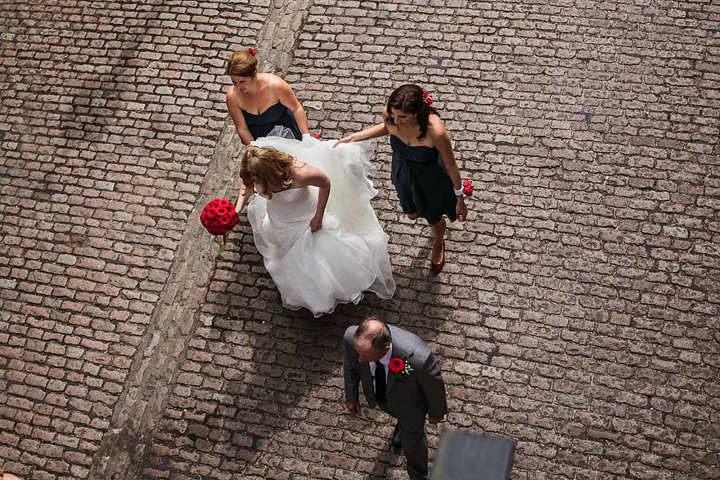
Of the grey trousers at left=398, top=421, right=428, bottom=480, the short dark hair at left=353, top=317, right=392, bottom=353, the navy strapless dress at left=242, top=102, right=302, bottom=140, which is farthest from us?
the navy strapless dress at left=242, top=102, right=302, bottom=140

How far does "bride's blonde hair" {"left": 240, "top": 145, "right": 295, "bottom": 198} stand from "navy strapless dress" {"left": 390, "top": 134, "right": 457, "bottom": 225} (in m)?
1.01

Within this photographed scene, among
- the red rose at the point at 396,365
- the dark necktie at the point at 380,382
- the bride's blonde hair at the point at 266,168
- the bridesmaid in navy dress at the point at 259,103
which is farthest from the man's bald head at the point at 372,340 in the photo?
the bridesmaid in navy dress at the point at 259,103

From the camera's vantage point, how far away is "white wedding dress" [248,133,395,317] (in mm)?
6453

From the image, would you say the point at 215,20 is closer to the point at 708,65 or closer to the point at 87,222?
the point at 87,222

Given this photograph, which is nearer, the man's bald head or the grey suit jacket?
the man's bald head

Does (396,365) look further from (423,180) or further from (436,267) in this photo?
(436,267)

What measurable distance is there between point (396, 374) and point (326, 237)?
77.8 inches

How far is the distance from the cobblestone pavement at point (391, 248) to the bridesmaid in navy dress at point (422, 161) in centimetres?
63

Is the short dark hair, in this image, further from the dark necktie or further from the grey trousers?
the grey trousers


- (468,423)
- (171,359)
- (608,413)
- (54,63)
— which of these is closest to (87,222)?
(171,359)

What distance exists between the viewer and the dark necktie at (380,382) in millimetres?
4956

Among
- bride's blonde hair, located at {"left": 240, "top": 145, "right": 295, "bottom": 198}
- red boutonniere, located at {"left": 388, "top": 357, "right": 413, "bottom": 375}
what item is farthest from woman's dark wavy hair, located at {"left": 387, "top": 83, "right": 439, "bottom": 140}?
red boutonniere, located at {"left": 388, "top": 357, "right": 413, "bottom": 375}

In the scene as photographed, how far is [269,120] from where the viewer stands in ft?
22.6

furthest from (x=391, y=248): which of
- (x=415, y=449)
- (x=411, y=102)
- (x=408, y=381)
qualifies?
(x=408, y=381)
